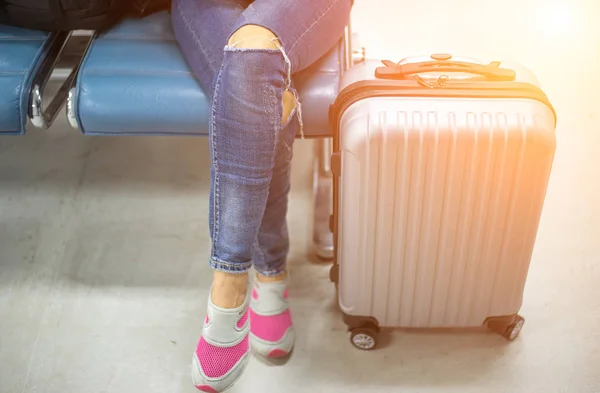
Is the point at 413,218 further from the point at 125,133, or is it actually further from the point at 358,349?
the point at 125,133

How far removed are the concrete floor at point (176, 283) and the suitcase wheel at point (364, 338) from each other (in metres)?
0.02

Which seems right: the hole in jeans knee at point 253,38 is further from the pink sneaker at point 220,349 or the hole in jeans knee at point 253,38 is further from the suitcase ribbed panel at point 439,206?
the pink sneaker at point 220,349

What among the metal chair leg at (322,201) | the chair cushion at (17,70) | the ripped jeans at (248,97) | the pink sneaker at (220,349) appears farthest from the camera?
the metal chair leg at (322,201)

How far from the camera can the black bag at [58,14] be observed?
1353 mm

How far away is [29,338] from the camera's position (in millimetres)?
1376

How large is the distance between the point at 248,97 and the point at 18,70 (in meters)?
0.55

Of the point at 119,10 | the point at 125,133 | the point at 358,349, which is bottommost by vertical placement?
the point at 358,349

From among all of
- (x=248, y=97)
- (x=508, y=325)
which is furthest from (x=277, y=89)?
(x=508, y=325)

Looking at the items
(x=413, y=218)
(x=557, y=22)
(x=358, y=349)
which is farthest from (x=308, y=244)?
(x=557, y=22)

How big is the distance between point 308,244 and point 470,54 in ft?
2.95

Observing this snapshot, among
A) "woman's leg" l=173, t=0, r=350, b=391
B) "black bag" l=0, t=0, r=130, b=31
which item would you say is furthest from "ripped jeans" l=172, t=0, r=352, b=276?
"black bag" l=0, t=0, r=130, b=31

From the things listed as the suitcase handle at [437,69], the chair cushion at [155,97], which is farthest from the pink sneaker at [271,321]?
the suitcase handle at [437,69]

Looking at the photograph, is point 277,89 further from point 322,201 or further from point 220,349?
point 322,201

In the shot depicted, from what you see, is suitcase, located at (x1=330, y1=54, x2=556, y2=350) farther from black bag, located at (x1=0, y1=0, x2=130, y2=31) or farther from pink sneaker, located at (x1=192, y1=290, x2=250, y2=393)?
black bag, located at (x1=0, y1=0, x2=130, y2=31)
